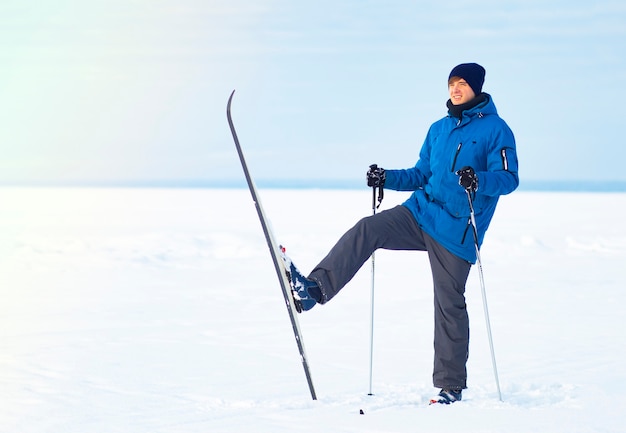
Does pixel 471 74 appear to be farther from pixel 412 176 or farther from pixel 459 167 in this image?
pixel 412 176

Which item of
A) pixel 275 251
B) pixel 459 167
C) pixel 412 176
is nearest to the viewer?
pixel 275 251

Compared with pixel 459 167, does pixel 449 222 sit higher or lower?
lower

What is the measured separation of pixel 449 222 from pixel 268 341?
6.50 feet

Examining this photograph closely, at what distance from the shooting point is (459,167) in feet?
11.0

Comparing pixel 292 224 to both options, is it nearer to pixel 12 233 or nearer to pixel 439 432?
pixel 12 233

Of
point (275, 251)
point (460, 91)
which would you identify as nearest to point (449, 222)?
point (460, 91)

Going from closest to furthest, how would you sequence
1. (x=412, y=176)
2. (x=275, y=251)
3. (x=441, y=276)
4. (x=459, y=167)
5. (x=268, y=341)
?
(x=275, y=251) → (x=459, y=167) → (x=441, y=276) → (x=412, y=176) → (x=268, y=341)

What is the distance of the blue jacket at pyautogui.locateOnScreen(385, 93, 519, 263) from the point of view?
3.32 metres

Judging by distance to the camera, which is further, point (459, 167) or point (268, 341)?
point (268, 341)

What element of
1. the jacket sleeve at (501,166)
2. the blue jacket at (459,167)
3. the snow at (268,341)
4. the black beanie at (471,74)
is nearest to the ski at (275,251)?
the snow at (268,341)

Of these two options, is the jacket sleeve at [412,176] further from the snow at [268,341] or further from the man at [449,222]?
the snow at [268,341]

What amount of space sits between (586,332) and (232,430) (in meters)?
3.26

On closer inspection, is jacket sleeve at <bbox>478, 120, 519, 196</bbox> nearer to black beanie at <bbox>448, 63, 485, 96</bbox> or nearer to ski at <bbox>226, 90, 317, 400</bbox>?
black beanie at <bbox>448, 63, 485, 96</bbox>

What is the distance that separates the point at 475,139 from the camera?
11.1ft
